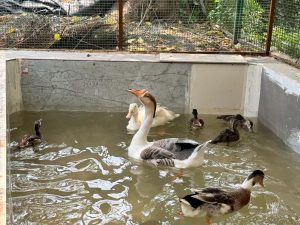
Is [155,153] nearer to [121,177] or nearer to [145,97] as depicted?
[121,177]

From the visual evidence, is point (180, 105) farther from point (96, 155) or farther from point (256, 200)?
point (256, 200)

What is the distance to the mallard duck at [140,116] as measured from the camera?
7766 millimetres

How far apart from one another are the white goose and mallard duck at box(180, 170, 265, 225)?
95cm

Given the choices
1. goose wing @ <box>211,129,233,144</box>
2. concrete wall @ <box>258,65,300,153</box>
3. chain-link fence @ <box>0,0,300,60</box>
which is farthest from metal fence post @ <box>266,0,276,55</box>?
goose wing @ <box>211,129,233,144</box>

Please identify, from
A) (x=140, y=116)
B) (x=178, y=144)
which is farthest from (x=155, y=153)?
(x=140, y=116)

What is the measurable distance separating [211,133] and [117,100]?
6.46 feet

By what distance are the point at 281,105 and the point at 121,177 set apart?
10.3 ft

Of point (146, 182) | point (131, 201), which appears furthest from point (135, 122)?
point (131, 201)

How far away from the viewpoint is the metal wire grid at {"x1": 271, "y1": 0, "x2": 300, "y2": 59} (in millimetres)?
8672

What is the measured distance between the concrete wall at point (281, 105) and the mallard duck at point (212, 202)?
2.25 metres

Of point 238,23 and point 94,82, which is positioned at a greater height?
point 238,23

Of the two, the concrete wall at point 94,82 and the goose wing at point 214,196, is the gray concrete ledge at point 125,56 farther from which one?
the goose wing at point 214,196

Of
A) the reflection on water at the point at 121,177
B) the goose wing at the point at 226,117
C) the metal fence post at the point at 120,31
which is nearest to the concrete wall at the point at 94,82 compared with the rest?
the reflection on water at the point at 121,177

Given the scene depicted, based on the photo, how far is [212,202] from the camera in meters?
4.93
